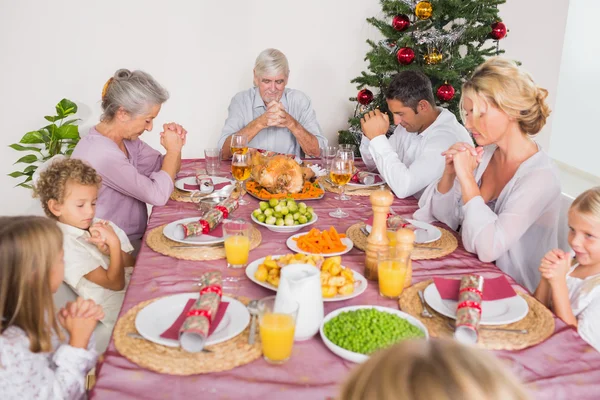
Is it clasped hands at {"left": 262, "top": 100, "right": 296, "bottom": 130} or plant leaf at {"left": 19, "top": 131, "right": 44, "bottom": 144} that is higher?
clasped hands at {"left": 262, "top": 100, "right": 296, "bottom": 130}

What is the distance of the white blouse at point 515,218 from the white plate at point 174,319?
2.62 ft

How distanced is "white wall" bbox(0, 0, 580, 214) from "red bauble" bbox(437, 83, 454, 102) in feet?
3.71

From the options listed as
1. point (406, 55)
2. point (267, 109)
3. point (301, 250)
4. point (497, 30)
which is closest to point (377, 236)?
point (301, 250)

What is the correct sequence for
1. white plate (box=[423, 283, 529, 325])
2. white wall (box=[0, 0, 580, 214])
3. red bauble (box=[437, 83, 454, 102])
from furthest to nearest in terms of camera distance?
white wall (box=[0, 0, 580, 214]) → red bauble (box=[437, 83, 454, 102]) → white plate (box=[423, 283, 529, 325])

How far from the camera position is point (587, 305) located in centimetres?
148

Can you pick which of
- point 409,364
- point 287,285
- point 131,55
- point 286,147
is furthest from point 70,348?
point 131,55

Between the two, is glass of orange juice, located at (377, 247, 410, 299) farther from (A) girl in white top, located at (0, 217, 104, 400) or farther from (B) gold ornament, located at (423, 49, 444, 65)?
(B) gold ornament, located at (423, 49, 444, 65)

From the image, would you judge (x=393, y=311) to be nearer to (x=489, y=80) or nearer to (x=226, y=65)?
(x=489, y=80)

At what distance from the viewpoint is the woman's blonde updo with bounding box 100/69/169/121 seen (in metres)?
2.23

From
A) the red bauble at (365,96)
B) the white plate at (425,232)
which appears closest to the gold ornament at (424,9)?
the red bauble at (365,96)

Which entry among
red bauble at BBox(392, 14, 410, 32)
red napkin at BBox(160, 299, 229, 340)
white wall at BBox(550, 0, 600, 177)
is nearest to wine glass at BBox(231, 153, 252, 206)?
red napkin at BBox(160, 299, 229, 340)

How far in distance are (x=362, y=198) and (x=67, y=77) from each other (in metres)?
2.55

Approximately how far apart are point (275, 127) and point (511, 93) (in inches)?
68.5

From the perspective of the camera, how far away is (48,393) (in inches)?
46.0
